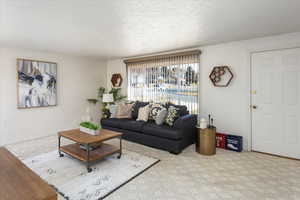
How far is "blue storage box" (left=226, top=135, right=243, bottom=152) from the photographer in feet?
10.9

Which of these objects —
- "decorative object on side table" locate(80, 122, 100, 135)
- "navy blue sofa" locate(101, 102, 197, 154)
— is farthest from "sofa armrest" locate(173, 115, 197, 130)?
"decorative object on side table" locate(80, 122, 100, 135)

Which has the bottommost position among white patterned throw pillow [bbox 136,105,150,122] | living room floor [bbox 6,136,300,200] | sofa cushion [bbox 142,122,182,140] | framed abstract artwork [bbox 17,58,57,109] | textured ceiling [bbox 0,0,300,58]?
living room floor [bbox 6,136,300,200]

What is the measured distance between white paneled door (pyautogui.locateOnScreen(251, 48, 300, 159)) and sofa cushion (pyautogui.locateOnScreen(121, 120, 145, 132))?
7.64 feet

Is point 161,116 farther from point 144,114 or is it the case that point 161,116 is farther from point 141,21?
point 141,21

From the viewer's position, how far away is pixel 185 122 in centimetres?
336

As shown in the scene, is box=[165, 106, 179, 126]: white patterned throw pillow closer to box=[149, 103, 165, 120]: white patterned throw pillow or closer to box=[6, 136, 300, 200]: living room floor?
box=[149, 103, 165, 120]: white patterned throw pillow

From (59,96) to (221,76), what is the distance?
4191mm

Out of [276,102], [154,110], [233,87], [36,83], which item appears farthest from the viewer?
[36,83]

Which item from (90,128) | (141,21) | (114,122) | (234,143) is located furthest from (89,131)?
(234,143)

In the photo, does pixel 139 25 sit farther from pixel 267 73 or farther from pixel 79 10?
pixel 267 73

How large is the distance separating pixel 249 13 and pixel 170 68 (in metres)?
2.33

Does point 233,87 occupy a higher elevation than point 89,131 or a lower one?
higher

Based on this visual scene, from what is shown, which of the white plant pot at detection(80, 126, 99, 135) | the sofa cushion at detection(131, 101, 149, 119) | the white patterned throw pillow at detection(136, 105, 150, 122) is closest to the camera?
the white plant pot at detection(80, 126, 99, 135)

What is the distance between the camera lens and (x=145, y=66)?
479 centimetres
